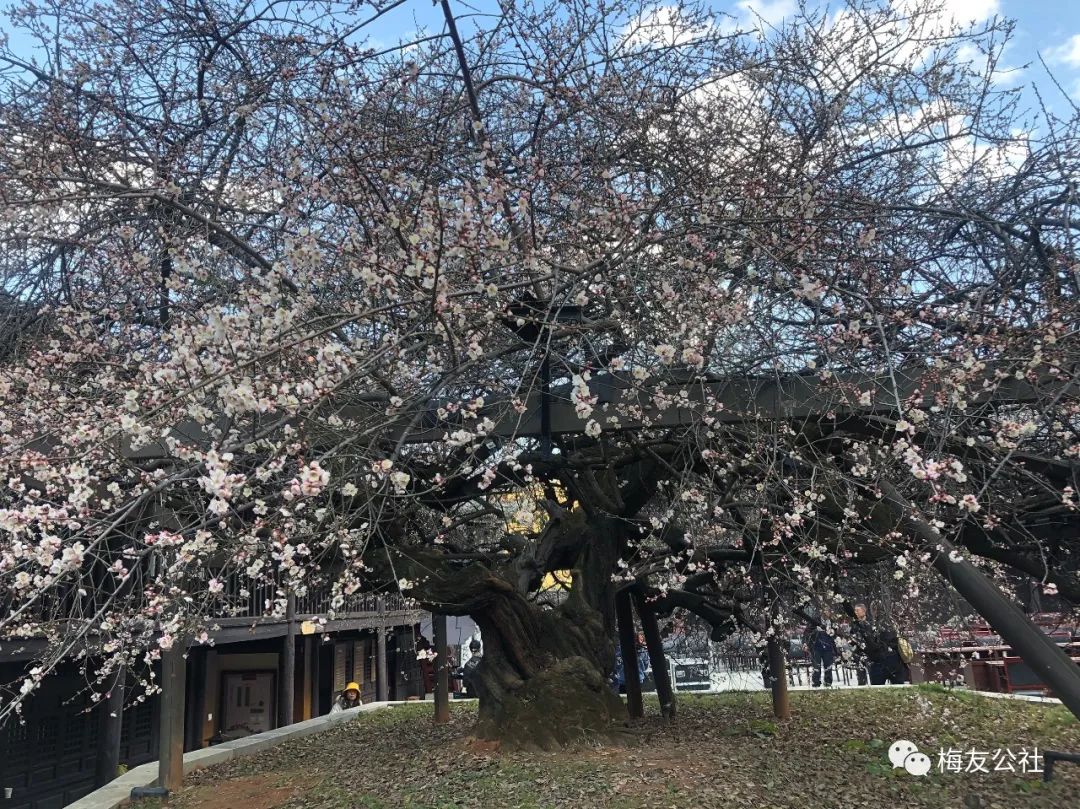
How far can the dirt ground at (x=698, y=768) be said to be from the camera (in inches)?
215

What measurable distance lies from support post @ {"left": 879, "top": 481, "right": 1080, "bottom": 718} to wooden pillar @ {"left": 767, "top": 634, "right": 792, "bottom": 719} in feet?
17.8

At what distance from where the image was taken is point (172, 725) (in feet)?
23.7

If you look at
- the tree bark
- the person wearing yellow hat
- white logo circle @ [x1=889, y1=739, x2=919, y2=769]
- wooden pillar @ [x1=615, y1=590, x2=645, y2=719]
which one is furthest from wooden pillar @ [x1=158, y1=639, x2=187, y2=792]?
the person wearing yellow hat

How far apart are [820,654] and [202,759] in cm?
1183

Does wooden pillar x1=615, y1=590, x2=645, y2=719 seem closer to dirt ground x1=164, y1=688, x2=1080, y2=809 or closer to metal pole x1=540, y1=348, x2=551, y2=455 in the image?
dirt ground x1=164, y1=688, x2=1080, y2=809

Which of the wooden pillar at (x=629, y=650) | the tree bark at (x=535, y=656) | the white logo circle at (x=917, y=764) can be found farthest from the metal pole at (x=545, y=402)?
the wooden pillar at (x=629, y=650)

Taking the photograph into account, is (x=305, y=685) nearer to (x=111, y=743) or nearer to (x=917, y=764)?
(x=111, y=743)

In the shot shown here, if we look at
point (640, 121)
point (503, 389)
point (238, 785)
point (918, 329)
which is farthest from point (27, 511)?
point (918, 329)

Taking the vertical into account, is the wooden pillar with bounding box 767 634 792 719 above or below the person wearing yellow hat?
above

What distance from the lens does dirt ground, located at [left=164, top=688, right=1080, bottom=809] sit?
546cm

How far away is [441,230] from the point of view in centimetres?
345

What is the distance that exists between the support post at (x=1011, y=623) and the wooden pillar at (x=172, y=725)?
6540 mm

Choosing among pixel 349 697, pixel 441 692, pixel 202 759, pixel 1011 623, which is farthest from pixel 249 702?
pixel 1011 623

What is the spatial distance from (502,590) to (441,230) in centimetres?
456
